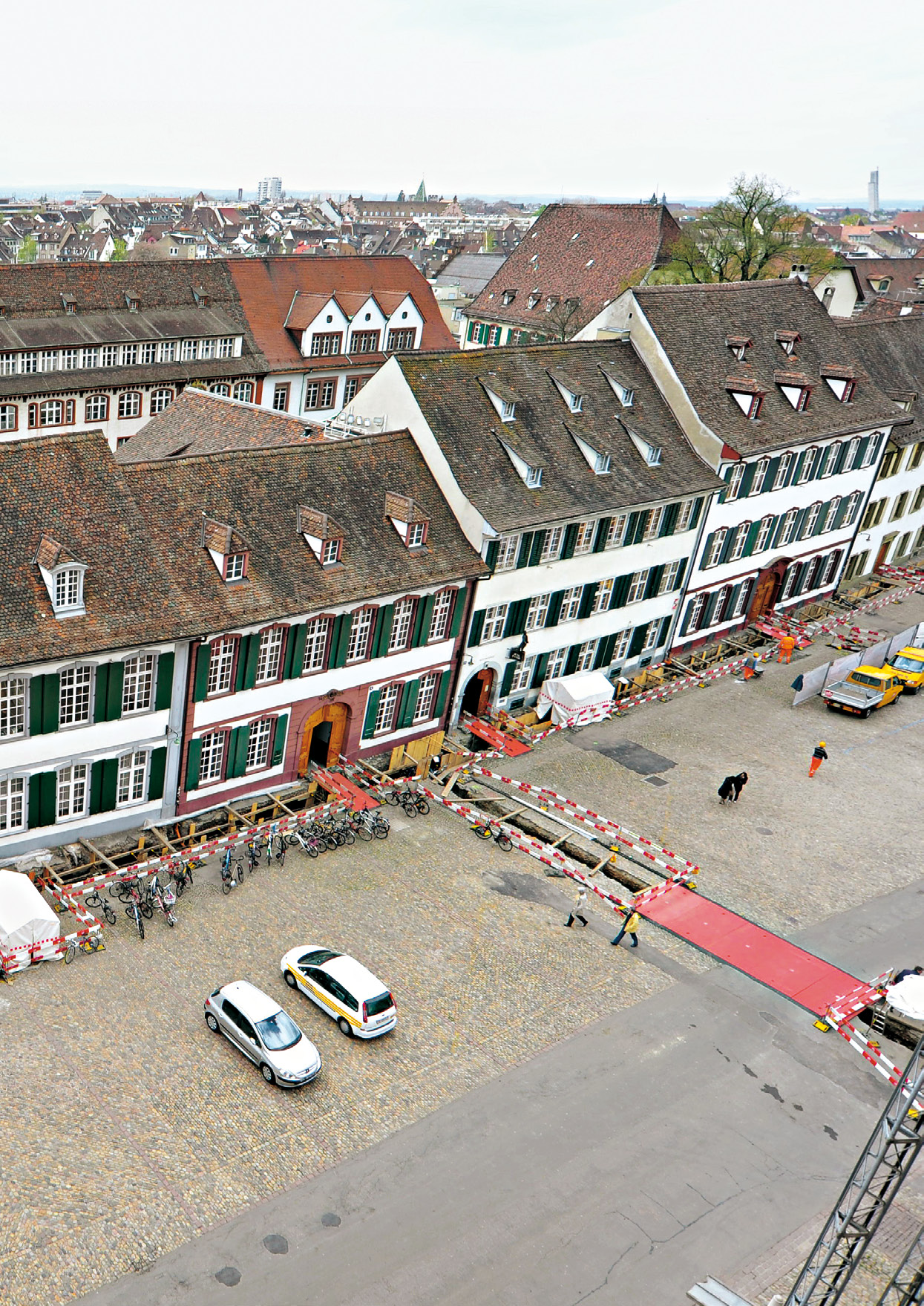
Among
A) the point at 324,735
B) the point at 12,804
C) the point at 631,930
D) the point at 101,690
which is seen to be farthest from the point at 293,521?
the point at 631,930

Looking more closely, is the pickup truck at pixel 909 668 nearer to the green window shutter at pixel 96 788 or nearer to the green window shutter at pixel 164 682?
the green window shutter at pixel 164 682

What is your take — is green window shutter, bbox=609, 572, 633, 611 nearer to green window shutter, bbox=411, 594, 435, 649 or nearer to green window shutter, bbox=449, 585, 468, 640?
green window shutter, bbox=449, 585, 468, 640

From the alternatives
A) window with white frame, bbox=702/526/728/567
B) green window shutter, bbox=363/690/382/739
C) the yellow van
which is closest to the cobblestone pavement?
green window shutter, bbox=363/690/382/739

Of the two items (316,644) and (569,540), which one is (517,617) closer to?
(569,540)

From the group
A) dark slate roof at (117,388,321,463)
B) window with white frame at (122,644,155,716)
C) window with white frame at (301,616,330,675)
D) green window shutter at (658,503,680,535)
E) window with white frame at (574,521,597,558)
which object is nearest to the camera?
window with white frame at (122,644,155,716)

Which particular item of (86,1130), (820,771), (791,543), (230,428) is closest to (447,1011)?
(86,1130)

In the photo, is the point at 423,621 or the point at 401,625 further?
the point at 423,621

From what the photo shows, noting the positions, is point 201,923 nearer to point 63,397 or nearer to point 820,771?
point 820,771
